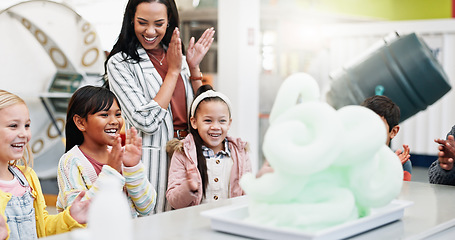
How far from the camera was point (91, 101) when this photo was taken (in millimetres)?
2064

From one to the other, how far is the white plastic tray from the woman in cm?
95

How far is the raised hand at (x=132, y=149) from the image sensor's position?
1735 mm

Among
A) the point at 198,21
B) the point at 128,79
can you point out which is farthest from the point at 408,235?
the point at 198,21

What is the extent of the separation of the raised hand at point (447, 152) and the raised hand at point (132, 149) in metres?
0.93

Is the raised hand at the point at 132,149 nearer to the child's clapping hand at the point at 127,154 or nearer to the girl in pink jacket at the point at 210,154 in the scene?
the child's clapping hand at the point at 127,154

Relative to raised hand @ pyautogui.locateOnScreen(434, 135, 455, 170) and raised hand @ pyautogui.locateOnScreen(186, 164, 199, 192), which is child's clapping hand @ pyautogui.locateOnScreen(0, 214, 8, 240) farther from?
raised hand @ pyautogui.locateOnScreen(434, 135, 455, 170)

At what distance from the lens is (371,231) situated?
4.33 feet

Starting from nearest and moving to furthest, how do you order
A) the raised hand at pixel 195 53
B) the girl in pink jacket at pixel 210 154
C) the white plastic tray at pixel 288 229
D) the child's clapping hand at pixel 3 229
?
the white plastic tray at pixel 288 229
the child's clapping hand at pixel 3 229
the girl in pink jacket at pixel 210 154
the raised hand at pixel 195 53

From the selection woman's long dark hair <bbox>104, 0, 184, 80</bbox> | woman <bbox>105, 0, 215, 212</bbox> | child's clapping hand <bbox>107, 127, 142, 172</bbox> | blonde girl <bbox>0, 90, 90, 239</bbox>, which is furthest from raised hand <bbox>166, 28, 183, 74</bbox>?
blonde girl <bbox>0, 90, 90, 239</bbox>

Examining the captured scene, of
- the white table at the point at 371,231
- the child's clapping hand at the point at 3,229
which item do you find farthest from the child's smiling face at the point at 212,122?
the child's clapping hand at the point at 3,229

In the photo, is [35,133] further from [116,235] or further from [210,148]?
[116,235]

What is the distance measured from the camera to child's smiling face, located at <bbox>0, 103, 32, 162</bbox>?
1.68 meters

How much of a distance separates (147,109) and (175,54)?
0.23 meters

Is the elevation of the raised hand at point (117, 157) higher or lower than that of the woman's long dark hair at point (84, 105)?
lower
